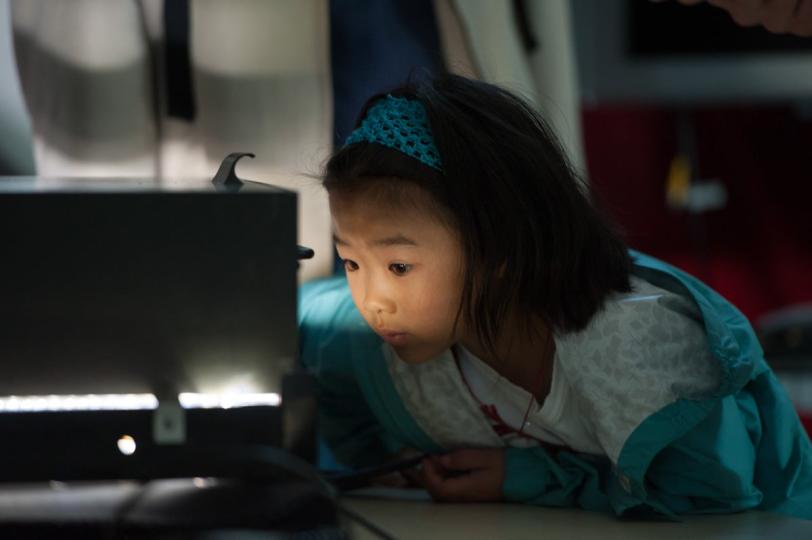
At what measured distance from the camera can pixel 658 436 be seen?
90 cm

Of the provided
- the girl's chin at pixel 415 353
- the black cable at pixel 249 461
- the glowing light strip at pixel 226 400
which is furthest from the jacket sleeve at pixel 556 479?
the glowing light strip at pixel 226 400

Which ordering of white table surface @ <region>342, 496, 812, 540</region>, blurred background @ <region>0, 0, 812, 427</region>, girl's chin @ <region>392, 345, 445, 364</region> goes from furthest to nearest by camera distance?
1. blurred background @ <region>0, 0, 812, 427</region>
2. girl's chin @ <region>392, 345, 445, 364</region>
3. white table surface @ <region>342, 496, 812, 540</region>

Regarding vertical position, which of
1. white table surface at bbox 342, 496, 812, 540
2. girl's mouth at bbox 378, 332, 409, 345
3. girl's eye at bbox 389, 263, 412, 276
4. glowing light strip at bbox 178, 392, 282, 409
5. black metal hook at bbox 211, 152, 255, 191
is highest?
black metal hook at bbox 211, 152, 255, 191

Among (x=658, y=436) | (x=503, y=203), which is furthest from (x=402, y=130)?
(x=658, y=436)

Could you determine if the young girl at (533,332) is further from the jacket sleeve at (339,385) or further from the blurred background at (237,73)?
the blurred background at (237,73)

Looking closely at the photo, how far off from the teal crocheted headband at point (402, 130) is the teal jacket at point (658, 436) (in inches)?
7.0

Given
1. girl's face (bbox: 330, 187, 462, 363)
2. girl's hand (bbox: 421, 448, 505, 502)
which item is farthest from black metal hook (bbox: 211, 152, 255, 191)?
girl's hand (bbox: 421, 448, 505, 502)

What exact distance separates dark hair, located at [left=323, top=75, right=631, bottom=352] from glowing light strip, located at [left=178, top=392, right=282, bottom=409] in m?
0.25

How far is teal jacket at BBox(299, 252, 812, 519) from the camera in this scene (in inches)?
35.3

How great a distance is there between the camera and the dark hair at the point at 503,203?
903 millimetres

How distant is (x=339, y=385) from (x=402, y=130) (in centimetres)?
28

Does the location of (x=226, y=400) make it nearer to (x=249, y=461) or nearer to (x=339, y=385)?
(x=249, y=461)

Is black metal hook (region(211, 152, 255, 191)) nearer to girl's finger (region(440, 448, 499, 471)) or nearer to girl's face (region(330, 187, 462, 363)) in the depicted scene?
girl's face (region(330, 187, 462, 363))

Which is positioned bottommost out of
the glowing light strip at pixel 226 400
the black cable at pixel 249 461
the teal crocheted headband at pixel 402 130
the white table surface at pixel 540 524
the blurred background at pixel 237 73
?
the white table surface at pixel 540 524
